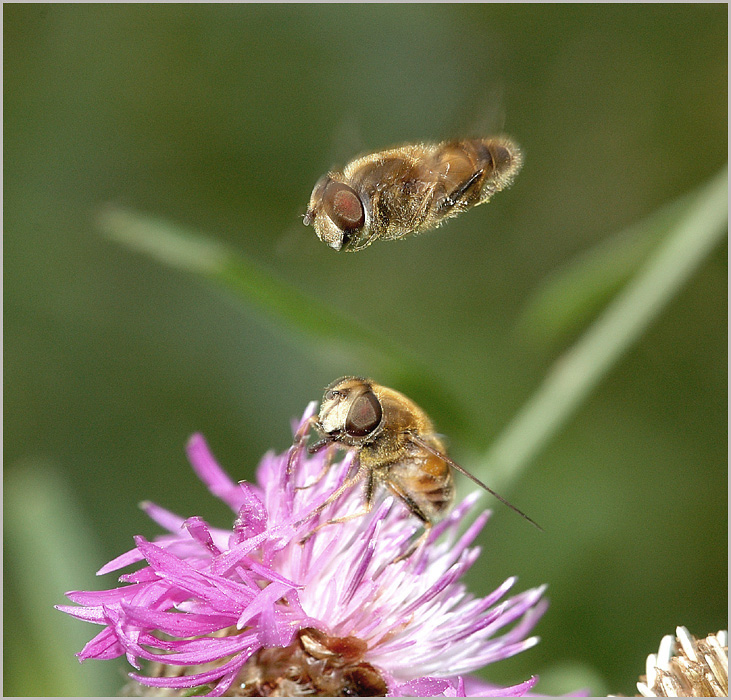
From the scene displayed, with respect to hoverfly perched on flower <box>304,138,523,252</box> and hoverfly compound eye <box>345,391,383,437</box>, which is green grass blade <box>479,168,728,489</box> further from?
hoverfly compound eye <box>345,391,383,437</box>

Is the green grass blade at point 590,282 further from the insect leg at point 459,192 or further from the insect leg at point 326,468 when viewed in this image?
the insect leg at point 326,468

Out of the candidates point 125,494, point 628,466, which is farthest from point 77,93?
point 628,466

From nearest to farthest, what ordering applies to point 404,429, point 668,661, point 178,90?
point 668,661 < point 404,429 < point 178,90

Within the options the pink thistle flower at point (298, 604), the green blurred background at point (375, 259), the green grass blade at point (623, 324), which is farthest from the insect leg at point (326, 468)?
the green blurred background at point (375, 259)

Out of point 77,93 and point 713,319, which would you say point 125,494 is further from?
point 713,319

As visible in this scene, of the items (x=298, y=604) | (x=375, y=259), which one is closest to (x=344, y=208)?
(x=298, y=604)

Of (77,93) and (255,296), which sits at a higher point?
(77,93)
